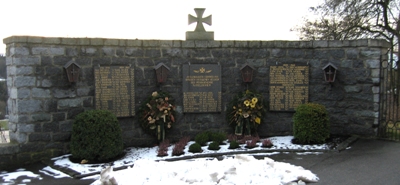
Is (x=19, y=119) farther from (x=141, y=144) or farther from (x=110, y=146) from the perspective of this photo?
(x=141, y=144)

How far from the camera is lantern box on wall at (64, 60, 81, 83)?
7227 mm

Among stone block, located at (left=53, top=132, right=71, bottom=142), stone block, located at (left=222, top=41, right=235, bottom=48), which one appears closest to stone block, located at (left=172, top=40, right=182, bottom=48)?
stone block, located at (left=222, top=41, right=235, bottom=48)

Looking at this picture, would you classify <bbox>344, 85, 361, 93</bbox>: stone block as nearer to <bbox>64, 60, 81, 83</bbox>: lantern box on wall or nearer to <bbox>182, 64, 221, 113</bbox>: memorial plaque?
<bbox>182, 64, 221, 113</bbox>: memorial plaque

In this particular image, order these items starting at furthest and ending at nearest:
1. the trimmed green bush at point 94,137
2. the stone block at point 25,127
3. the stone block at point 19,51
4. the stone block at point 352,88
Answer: the stone block at point 352,88 < the stone block at point 25,127 < the stone block at point 19,51 < the trimmed green bush at point 94,137

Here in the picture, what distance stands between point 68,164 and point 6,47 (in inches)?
103

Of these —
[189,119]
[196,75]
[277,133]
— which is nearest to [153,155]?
[189,119]

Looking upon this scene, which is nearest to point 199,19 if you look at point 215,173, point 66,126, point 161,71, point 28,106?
point 161,71

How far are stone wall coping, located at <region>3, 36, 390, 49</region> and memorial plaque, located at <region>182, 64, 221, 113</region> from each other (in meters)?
0.52

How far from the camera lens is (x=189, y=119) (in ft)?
28.0

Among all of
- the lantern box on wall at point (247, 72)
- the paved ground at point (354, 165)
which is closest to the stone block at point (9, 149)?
the paved ground at point (354, 165)

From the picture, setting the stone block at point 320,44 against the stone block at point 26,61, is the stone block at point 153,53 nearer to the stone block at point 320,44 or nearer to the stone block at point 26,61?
the stone block at point 26,61

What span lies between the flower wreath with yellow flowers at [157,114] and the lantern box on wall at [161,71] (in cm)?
29

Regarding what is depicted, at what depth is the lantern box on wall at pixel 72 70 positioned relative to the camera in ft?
23.7

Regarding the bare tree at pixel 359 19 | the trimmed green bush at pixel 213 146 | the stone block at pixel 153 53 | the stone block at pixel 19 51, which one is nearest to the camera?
the stone block at pixel 19 51
